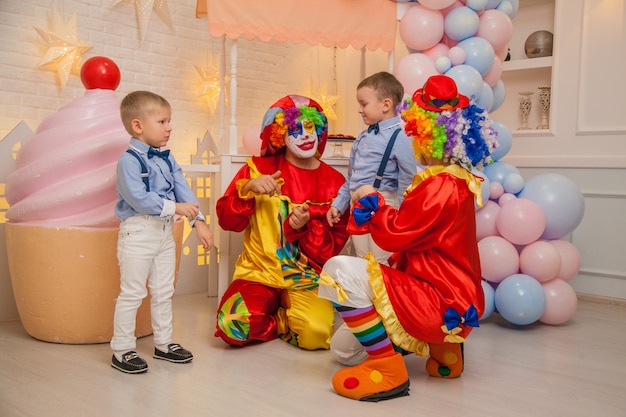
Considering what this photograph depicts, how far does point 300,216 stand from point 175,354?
3.01 feet

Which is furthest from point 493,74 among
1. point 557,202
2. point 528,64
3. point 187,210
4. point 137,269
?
point 137,269

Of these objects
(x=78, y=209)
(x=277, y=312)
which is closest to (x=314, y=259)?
(x=277, y=312)

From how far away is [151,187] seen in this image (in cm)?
269

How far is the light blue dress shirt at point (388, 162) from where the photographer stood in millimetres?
3053

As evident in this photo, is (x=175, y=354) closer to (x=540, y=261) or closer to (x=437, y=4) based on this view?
(x=540, y=261)

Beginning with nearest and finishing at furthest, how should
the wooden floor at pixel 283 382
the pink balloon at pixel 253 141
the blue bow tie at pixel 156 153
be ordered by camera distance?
the wooden floor at pixel 283 382
the blue bow tie at pixel 156 153
the pink balloon at pixel 253 141

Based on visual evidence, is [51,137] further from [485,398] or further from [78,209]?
[485,398]

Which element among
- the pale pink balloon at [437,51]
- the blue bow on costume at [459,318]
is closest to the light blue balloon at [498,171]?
the pale pink balloon at [437,51]

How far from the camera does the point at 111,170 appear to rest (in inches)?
119

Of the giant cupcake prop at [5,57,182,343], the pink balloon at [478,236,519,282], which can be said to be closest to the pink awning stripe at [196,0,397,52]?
the giant cupcake prop at [5,57,182,343]

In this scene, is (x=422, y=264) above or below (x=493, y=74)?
below

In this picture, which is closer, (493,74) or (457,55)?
(457,55)

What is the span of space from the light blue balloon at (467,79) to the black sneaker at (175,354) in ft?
6.67

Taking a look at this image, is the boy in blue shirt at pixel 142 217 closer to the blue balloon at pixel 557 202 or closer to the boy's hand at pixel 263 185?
the boy's hand at pixel 263 185
